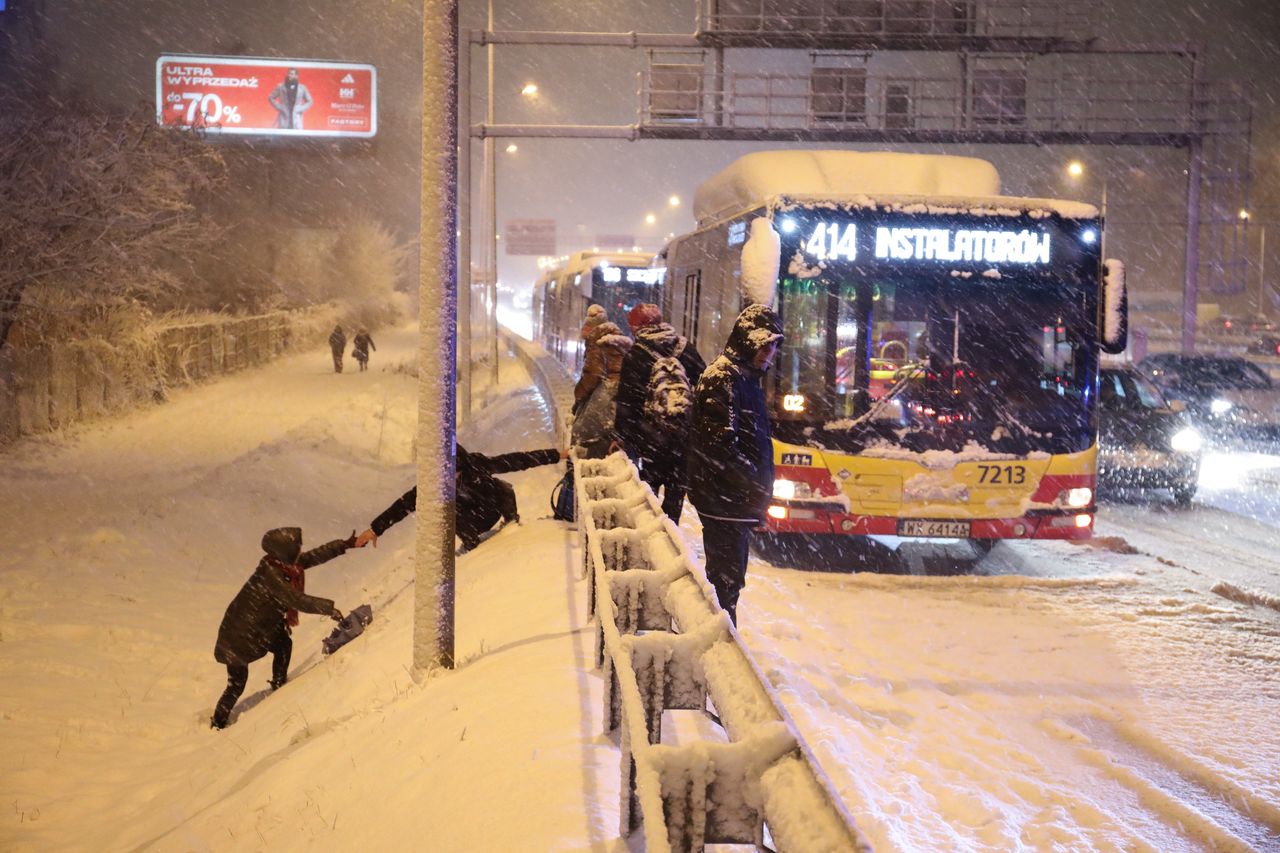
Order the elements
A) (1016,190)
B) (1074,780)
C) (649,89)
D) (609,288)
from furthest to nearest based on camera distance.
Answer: (1016,190)
(609,288)
(649,89)
(1074,780)

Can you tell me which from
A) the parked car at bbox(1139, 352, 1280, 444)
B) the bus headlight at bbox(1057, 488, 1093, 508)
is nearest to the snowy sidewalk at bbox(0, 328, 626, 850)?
the bus headlight at bbox(1057, 488, 1093, 508)

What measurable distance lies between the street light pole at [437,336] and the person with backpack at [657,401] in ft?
5.72

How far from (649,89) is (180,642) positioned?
1408 centimetres

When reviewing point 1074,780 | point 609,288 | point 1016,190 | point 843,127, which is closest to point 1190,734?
point 1074,780

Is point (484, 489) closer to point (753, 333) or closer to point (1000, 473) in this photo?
point (1000, 473)

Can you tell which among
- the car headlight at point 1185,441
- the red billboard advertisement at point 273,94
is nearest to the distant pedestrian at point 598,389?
the car headlight at point 1185,441

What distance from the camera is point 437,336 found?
718cm

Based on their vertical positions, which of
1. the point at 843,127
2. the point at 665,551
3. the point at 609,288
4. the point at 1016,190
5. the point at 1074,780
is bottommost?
the point at 1074,780

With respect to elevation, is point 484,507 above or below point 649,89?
below

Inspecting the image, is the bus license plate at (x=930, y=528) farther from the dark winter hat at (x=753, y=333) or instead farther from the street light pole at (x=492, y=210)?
the street light pole at (x=492, y=210)

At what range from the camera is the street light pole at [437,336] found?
713cm

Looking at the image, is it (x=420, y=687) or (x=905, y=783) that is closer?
(x=905, y=783)

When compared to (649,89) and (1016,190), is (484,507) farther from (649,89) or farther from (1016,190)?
(1016,190)

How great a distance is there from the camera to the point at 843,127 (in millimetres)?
22188
